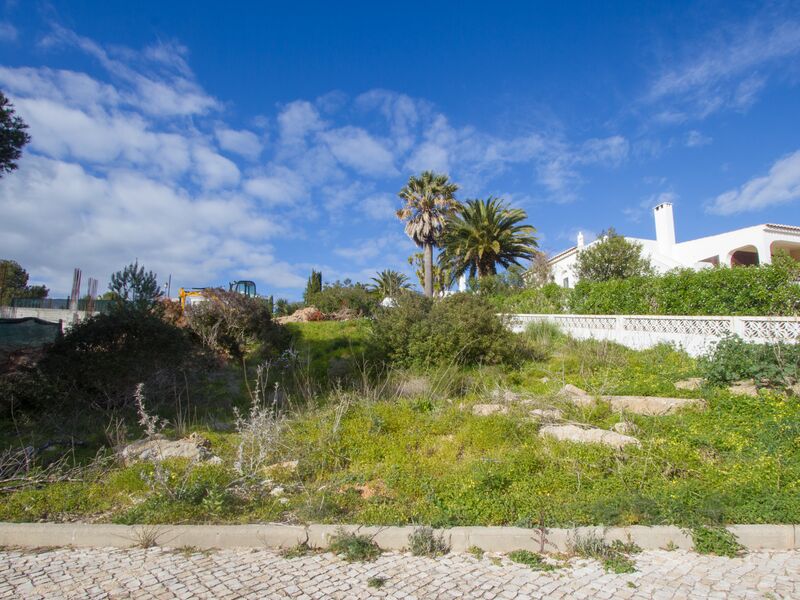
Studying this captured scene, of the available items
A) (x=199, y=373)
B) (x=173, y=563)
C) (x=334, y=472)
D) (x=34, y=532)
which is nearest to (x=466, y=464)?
(x=334, y=472)

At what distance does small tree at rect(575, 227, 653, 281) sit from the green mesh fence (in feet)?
72.5

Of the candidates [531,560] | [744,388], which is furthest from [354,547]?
[744,388]

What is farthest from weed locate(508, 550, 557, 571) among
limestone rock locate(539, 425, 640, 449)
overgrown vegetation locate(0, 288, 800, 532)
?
limestone rock locate(539, 425, 640, 449)

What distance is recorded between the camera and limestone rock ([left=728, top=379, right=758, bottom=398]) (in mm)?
6135

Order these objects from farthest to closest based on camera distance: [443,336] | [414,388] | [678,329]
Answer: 1. [678,329]
2. [443,336]
3. [414,388]

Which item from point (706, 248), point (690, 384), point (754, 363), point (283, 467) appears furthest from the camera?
point (706, 248)

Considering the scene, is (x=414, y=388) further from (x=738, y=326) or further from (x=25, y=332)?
(x=25, y=332)

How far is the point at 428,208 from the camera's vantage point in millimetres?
29219

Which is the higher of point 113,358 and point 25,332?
point 25,332

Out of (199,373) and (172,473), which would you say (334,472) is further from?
(199,373)

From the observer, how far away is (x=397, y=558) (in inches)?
123

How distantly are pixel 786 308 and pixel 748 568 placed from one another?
30.0 feet

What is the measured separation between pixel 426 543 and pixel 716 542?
6.77 feet

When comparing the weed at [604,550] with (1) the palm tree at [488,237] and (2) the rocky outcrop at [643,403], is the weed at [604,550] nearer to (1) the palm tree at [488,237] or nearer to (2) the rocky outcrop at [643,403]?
(2) the rocky outcrop at [643,403]
